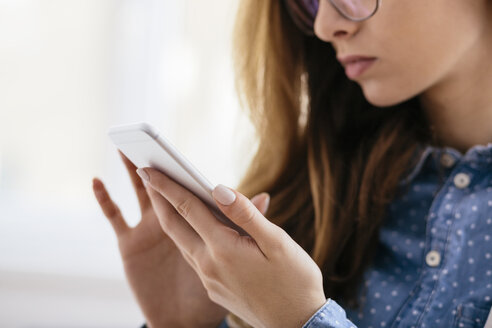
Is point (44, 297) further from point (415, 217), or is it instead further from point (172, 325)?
point (415, 217)

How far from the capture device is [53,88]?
1790 millimetres

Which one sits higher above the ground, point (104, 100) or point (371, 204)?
point (104, 100)

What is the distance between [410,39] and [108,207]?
1.71 feet

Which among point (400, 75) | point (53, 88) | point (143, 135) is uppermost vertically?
point (53, 88)

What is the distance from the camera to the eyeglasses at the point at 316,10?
867 millimetres

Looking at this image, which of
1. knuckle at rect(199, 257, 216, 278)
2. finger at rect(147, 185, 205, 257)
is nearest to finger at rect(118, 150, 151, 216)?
finger at rect(147, 185, 205, 257)

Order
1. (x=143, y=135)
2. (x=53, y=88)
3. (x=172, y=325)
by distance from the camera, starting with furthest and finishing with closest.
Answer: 1. (x=53, y=88)
2. (x=172, y=325)
3. (x=143, y=135)

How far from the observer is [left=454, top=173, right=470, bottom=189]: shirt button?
92 centimetres

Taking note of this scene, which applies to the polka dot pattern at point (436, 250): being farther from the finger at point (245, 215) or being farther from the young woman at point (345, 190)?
the finger at point (245, 215)

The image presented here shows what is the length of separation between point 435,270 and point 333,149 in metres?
0.30

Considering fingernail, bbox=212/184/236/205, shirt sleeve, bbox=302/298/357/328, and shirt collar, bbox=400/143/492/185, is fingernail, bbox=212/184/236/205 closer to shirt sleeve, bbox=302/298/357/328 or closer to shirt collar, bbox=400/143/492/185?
shirt sleeve, bbox=302/298/357/328

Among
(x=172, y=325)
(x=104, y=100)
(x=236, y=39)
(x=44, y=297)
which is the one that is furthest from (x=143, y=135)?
(x=104, y=100)

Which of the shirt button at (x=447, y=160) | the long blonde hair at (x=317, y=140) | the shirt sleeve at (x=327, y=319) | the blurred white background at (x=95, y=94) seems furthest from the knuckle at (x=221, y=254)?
the blurred white background at (x=95, y=94)

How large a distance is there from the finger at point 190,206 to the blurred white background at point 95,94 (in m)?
1.04
